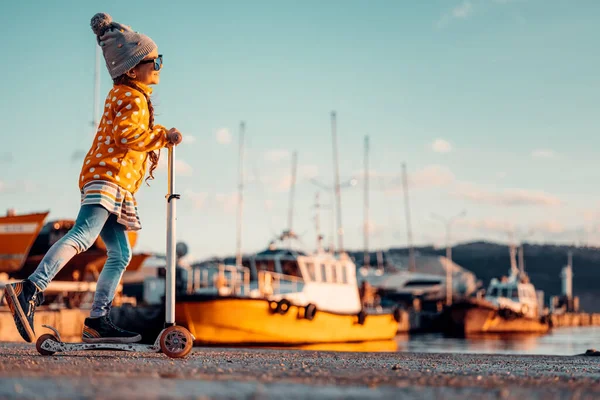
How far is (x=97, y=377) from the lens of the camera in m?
3.02

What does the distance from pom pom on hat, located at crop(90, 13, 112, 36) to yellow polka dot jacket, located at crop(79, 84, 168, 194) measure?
427 millimetres

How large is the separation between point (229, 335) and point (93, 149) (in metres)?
17.1

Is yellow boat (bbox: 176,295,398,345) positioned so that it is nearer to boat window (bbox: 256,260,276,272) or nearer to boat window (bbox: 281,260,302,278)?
boat window (bbox: 281,260,302,278)

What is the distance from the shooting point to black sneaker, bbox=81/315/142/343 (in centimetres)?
490

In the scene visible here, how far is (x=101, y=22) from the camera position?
17.1 feet

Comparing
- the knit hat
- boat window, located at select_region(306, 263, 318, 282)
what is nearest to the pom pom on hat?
the knit hat

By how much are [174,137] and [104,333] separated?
131 cm

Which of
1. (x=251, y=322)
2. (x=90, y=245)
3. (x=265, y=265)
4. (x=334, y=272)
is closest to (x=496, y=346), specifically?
(x=334, y=272)

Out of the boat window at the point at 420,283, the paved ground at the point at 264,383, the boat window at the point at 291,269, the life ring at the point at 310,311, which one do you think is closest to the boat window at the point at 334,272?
the boat window at the point at 291,269

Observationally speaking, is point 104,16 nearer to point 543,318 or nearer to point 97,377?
point 97,377

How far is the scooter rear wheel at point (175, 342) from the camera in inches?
184

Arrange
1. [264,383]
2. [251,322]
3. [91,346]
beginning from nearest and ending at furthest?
[264,383]
[91,346]
[251,322]

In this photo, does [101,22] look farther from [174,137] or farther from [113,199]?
[113,199]

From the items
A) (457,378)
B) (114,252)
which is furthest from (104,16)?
(457,378)
